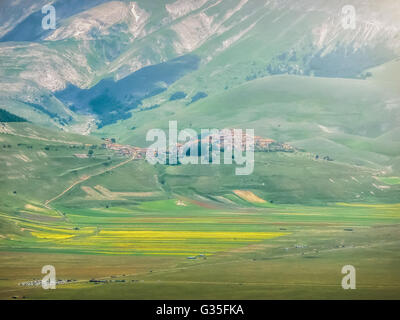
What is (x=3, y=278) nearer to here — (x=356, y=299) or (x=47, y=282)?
(x=47, y=282)

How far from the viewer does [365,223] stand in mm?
193375

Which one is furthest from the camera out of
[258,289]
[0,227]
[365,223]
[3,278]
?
[365,223]

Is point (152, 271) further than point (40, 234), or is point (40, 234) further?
point (40, 234)

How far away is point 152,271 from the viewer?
428 feet

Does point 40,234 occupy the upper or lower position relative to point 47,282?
upper

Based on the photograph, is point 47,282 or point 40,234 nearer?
point 47,282

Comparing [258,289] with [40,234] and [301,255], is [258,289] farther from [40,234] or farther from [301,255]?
[40,234]

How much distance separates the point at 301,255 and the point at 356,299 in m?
36.1
